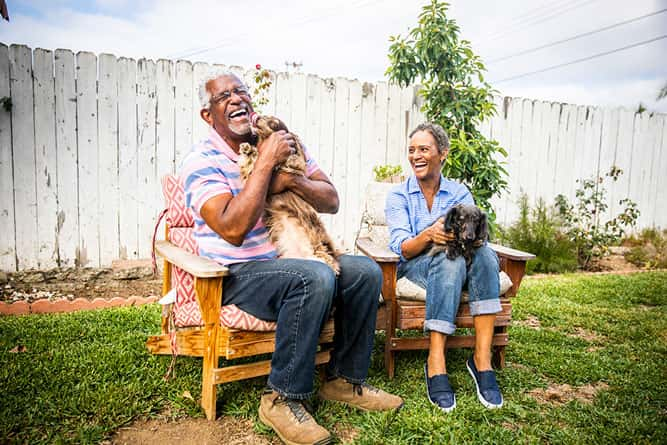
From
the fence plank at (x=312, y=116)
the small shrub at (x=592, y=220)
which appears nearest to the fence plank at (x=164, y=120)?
the fence plank at (x=312, y=116)

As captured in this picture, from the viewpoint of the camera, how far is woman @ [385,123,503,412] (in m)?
2.27

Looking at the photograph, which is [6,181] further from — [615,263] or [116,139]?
[615,263]

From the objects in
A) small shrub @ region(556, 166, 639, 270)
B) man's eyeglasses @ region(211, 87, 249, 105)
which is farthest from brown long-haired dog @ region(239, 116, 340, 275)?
small shrub @ region(556, 166, 639, 270)

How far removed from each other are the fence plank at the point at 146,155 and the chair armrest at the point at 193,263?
A: 2184 millimetres

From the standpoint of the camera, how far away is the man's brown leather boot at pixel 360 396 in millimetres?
2135

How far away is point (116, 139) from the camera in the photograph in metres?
4.13

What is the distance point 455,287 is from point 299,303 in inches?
36.4

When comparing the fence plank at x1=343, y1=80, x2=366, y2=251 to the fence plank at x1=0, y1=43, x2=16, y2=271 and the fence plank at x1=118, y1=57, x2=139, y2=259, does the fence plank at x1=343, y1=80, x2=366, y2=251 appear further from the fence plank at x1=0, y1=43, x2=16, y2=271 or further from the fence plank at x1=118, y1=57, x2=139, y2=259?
the fence plank at x1=0, y1=43, x2=16, y2=271

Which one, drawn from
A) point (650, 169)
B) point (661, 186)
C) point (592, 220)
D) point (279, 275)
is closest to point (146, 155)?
point (279, 275)

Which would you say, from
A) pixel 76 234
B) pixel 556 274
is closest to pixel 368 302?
pixel 76 234

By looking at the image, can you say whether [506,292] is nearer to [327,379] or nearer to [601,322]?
[327,379]

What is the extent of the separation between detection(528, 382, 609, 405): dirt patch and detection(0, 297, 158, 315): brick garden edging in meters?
3.25

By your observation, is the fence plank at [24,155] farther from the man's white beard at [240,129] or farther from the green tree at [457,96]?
the green tree at [457,96]

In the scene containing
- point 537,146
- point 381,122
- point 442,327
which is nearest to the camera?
point 442,327
